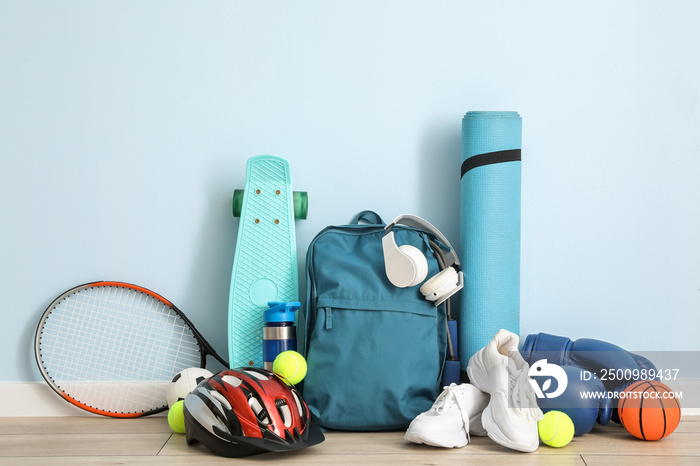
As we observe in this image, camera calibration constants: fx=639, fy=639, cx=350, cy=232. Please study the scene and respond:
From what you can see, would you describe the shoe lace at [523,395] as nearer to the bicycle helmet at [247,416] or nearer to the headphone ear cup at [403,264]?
the headphone ear cup at [403,264]

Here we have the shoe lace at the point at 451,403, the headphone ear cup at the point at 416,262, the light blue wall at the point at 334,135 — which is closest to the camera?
the shoe lace at the point at 451,403

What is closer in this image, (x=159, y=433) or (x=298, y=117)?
(x=159, y=433)

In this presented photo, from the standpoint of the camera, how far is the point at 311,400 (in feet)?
5.41

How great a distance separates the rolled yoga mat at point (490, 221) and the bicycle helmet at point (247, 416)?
0.55 m

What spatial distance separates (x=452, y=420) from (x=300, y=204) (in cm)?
71

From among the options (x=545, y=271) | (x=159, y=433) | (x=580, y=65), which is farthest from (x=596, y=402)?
(x=159, y=433)

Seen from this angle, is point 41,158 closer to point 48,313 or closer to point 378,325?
point 48,313

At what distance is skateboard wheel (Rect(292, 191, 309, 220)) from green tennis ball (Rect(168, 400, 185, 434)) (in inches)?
23.2

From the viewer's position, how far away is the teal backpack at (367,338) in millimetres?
1610

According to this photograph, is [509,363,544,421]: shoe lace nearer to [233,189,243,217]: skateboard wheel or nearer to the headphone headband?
the headphone headband

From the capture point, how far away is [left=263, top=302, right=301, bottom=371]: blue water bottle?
1.69 m

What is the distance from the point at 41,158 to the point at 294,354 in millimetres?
953

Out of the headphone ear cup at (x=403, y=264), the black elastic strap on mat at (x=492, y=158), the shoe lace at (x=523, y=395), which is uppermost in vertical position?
the black elastic strap on mat at (x=492, y=158)

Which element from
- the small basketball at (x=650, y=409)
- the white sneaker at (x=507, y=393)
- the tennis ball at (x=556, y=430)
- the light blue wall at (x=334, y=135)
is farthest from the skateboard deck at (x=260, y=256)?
the small basketball at (x=650, y=409)
